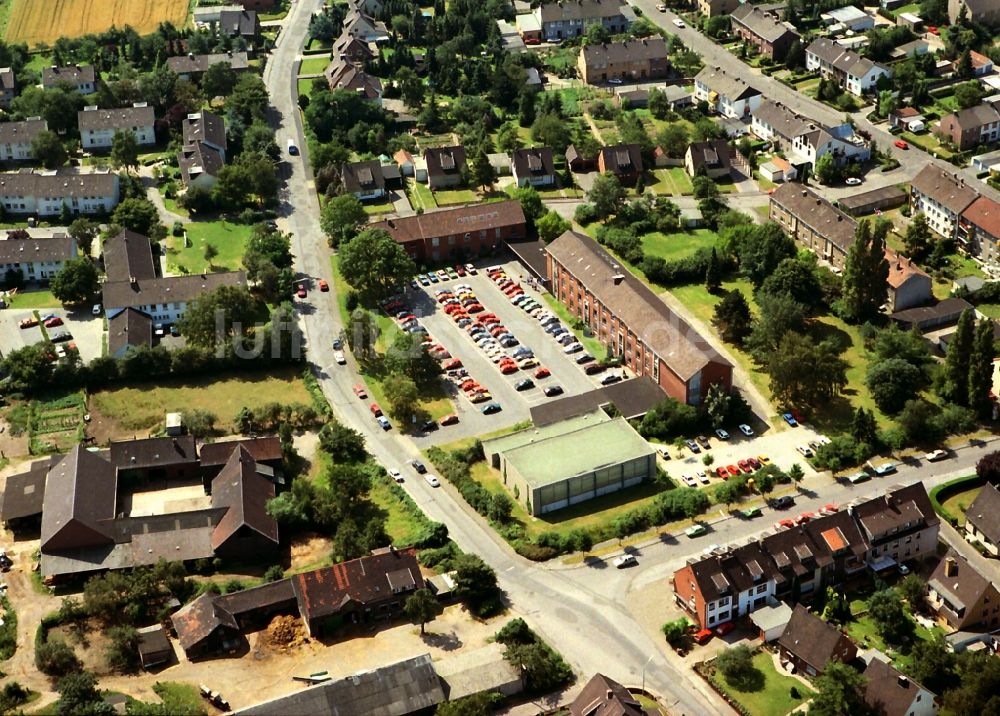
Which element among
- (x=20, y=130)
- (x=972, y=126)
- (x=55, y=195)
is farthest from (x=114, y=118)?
(x=972, y=126)

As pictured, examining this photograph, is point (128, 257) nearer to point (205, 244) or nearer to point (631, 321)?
point (205, 244)

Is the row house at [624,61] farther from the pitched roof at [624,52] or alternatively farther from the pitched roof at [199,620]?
the pitched roof at [199,620]

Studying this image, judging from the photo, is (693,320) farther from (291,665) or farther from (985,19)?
(985,19)

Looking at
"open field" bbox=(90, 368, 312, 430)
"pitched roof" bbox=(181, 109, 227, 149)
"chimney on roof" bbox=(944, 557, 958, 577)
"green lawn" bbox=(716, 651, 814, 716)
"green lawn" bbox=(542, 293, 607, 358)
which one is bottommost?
"green lawn" bbox=(716, 651, 814, 716)

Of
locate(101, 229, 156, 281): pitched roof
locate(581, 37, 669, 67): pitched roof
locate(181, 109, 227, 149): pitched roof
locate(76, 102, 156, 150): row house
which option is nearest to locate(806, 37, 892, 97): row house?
locate(581, 37, 669, 67): pitched roof

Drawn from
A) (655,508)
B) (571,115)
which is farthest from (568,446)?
Result: (571,115)

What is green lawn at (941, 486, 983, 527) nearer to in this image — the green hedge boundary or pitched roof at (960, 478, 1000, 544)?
the green hedge boundary

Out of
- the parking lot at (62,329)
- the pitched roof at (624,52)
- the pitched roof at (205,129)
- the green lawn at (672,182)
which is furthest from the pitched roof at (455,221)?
the pitched roof at (624,52)
